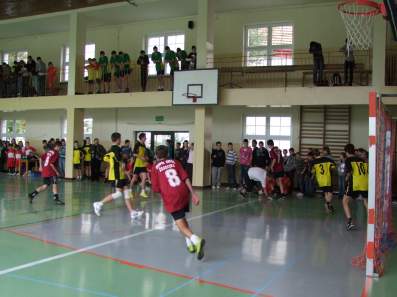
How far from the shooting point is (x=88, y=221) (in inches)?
348

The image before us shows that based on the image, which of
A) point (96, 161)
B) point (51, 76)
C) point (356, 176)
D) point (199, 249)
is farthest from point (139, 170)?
point (51, 76)

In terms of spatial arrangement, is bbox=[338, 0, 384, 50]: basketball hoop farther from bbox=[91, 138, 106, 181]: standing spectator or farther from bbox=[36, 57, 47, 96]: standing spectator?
bbox=[36, 57, 47, 96]: standing spectator

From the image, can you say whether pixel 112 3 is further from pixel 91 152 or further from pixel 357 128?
pixel 357 128

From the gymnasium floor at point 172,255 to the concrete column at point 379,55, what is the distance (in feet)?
17.2

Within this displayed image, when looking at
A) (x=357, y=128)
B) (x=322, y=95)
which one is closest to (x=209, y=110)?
(x=322, y=95)

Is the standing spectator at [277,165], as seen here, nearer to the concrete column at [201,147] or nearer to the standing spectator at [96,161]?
the concrete column at [201,147]

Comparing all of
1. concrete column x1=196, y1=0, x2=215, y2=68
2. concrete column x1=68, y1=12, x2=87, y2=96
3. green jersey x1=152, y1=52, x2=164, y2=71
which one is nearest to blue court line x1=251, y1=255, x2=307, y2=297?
concrete column x1=196, y1=0, x2=215, y2=68

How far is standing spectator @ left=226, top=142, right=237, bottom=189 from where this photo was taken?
55.9 feet

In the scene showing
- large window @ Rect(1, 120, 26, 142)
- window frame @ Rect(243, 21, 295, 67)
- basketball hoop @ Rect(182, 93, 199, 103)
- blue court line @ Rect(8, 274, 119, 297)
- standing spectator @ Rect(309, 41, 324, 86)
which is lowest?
blue court line @ Rect(8, 274, 119, 297)

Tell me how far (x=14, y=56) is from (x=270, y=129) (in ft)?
52.6

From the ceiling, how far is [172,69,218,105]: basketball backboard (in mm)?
3227

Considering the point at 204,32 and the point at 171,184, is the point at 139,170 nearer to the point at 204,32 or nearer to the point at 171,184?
the point at 204,32

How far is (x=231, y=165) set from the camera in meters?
17.1

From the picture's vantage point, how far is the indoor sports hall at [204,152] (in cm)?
558
